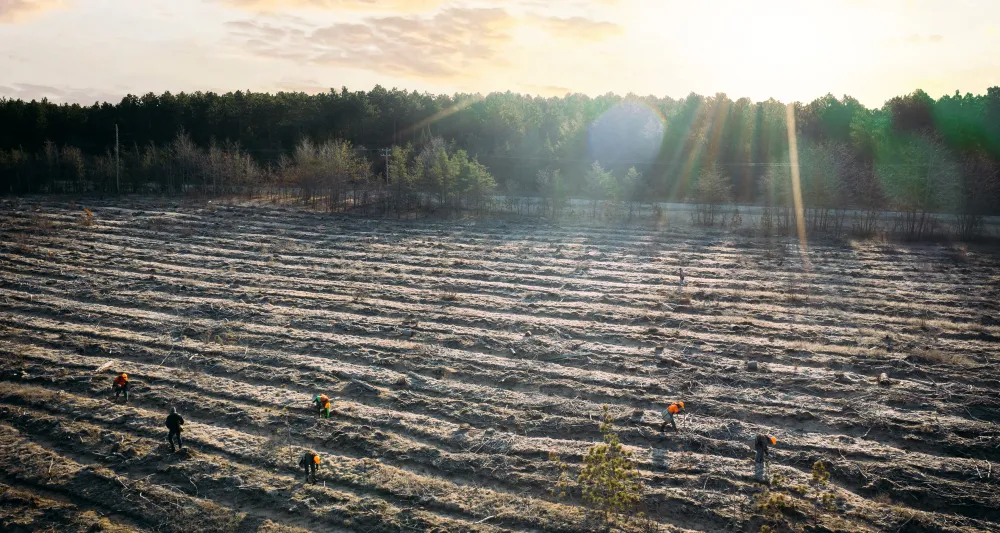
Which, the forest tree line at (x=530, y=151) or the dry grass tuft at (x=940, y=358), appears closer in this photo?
the dry grass tuft at (x=940, y=358)

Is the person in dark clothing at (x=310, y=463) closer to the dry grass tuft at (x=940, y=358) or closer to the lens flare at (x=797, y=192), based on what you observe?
the dry grass tuft at (x=940, y=358)

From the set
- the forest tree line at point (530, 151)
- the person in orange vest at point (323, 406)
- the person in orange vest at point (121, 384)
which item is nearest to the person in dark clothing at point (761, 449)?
the person in orange vest at point (323, 406)

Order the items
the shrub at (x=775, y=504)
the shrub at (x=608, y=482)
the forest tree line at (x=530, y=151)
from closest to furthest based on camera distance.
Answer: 1. the shrub at (x=775, y=504)
2. the shrub at (x=608, y=482)
3. the forest tree line at (x=530, y=151)

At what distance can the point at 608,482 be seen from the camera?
28.5ft

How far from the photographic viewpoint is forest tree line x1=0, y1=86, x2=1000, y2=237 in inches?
1267

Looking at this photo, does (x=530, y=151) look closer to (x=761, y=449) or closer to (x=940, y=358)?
(x=940, y=358)

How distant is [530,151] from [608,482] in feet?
144

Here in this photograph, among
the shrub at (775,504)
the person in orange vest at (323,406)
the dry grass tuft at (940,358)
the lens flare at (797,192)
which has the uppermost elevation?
the lens flare at (797,192)

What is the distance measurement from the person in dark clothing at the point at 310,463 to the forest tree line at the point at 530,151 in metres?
26.0

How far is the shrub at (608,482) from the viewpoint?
8.62 metres

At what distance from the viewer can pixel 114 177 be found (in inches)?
1668

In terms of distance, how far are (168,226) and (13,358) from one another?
56.9 ft

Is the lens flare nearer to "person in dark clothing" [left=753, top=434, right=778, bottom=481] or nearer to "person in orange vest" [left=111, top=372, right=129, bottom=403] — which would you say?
"person in dark clothing" [left=753, top=434, right=778, bottom=481]

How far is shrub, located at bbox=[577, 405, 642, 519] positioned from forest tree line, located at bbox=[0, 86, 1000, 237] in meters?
24.6
